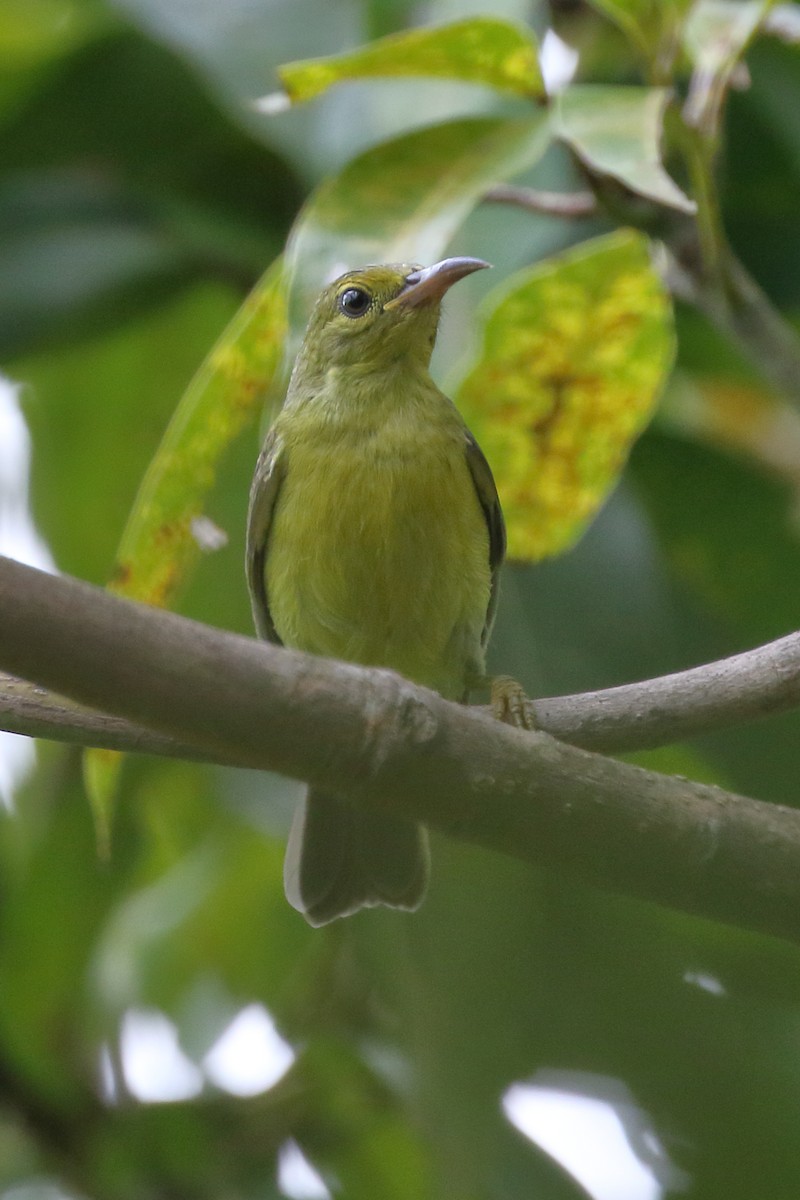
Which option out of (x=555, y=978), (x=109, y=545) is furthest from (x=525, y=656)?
(x=555, y=978)

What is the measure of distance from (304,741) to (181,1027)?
108 inches

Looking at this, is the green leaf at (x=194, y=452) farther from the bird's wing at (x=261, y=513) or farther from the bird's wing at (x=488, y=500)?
the bird's wing at (x=488, y=500)

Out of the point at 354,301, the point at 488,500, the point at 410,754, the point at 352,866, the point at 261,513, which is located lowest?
the point at 352,866

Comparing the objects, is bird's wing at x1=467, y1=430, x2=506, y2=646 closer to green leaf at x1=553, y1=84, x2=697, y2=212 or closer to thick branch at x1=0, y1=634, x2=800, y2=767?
green leaf at x1=553, y1=84, x2=697, y2=212

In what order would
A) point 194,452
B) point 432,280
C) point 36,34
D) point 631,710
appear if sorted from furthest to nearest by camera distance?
point 36,34, point 432,280, point 194,452, point 631,710

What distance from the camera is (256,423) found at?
394 cm

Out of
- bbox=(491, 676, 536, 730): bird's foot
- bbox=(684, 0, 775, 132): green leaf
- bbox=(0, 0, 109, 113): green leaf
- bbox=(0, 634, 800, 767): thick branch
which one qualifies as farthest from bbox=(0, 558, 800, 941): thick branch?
bbox=(0, 0, 109, 113): green leaf

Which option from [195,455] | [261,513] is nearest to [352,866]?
[261,513]

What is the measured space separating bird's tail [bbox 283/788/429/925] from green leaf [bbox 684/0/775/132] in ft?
5.73

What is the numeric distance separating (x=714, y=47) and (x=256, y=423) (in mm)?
1436

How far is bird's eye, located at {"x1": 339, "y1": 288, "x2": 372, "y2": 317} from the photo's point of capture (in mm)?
3988

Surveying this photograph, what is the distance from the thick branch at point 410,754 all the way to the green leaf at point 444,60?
1.73m

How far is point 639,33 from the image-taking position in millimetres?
3416

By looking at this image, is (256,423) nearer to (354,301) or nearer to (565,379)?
(354,301)
